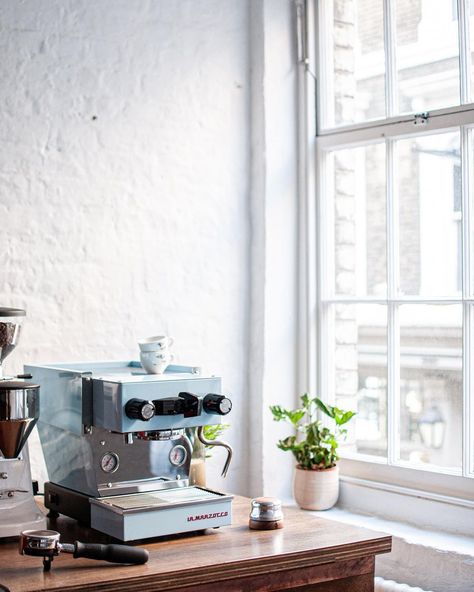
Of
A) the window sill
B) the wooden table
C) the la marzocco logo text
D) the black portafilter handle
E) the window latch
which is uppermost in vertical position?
the window latch

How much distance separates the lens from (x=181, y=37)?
3.42 m

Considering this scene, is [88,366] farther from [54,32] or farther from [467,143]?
[467,143]

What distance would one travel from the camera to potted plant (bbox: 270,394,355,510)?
10.8 ft

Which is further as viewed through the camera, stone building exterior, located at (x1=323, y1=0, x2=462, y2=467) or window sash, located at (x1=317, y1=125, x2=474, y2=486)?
stone building exterior, located at (x1=323, y1=0, x2=462, y2=467)

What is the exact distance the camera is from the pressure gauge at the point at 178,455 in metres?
2.48

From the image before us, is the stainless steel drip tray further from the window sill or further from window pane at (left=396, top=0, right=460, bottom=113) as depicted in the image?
window pane at (left=396, top=0, right=460, bottom=113)

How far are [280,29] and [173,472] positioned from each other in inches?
76.1

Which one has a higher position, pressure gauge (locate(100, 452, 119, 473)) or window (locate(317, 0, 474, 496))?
window (locate(317, 0, 474, 496))

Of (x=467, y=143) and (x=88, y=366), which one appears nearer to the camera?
(x=88, y=366)

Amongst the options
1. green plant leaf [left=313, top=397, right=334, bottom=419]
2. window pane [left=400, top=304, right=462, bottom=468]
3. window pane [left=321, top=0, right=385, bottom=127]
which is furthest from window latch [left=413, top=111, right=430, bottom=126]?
green plant leaf [left=313, top=397, right=334, bottom=419]

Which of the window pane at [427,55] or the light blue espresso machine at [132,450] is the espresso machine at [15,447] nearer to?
the light blue espresso machine at [132,450]

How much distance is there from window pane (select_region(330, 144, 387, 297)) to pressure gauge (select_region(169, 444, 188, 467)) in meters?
1.21

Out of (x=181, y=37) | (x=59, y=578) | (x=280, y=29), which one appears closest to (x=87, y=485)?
(x=59, y=578)

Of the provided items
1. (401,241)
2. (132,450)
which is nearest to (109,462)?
(132,450)
